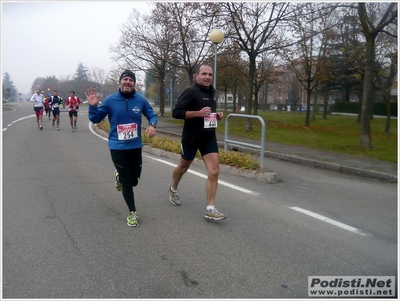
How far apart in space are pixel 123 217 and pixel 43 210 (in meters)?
1.28

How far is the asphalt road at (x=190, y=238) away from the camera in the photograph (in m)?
3.53

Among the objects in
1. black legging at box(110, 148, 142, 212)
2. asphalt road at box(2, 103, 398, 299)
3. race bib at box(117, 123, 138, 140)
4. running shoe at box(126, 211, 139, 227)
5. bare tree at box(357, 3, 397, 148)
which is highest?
bare tree at box(357, 3, 397, 148)

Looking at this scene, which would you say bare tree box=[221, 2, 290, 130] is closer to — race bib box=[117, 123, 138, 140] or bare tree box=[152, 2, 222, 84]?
bare tree box=[152, 2, 222, 84]

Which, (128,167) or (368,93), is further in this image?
(368,93)

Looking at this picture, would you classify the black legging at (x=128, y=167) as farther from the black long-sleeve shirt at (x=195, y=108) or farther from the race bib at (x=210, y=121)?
the race bib at (x=210, y=121)

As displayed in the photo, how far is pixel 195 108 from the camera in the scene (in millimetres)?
5258

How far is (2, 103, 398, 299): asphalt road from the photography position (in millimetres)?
3534

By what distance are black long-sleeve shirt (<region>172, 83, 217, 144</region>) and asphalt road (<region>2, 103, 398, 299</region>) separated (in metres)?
1.12

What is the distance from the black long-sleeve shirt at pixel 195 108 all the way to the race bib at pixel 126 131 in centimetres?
61

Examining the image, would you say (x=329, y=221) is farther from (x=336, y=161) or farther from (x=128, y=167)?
(x=336, y=161)

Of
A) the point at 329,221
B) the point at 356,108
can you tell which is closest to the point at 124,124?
the point at 329,221

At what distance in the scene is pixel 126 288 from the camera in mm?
3424

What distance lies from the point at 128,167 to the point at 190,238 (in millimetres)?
1213

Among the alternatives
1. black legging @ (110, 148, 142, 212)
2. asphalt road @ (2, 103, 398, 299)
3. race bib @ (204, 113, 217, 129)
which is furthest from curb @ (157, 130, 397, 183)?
black legging @ (110, 148, 142, 212)
